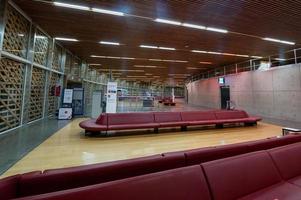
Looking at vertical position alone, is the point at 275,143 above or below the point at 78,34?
below

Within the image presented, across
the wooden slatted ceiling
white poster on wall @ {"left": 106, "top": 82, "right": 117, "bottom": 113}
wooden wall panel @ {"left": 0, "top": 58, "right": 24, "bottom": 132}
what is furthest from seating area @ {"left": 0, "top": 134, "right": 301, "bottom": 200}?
white poster on wall @ {"left": 106, "top": 82, "right": 117, "bottom": 113}

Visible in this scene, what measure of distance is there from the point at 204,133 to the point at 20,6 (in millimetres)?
7159

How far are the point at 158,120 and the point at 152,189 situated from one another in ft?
15.6

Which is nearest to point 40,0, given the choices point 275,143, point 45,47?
point 45,47

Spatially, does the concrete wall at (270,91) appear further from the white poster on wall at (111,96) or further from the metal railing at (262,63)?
the white poster on wall at (111,96)

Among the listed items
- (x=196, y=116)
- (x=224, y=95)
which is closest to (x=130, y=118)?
(x=196, y=116)

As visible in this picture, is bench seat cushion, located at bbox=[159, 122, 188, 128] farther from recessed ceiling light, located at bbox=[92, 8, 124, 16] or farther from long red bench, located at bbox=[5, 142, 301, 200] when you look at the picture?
recessed ceiling light, located at bbox=[92, 8, 124, 16]

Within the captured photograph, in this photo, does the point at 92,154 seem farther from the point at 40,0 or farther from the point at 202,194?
the point at 40,0

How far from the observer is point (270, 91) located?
9883 millimetres

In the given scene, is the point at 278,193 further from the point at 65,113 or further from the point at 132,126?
the point at 65,113

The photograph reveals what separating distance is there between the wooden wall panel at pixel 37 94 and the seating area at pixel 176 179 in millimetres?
6763

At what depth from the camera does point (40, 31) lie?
7.26m

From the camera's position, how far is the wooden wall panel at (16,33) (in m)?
5.18

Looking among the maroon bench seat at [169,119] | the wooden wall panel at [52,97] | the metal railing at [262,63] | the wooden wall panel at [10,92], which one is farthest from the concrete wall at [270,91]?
the wooden wall panel at [10,92]
